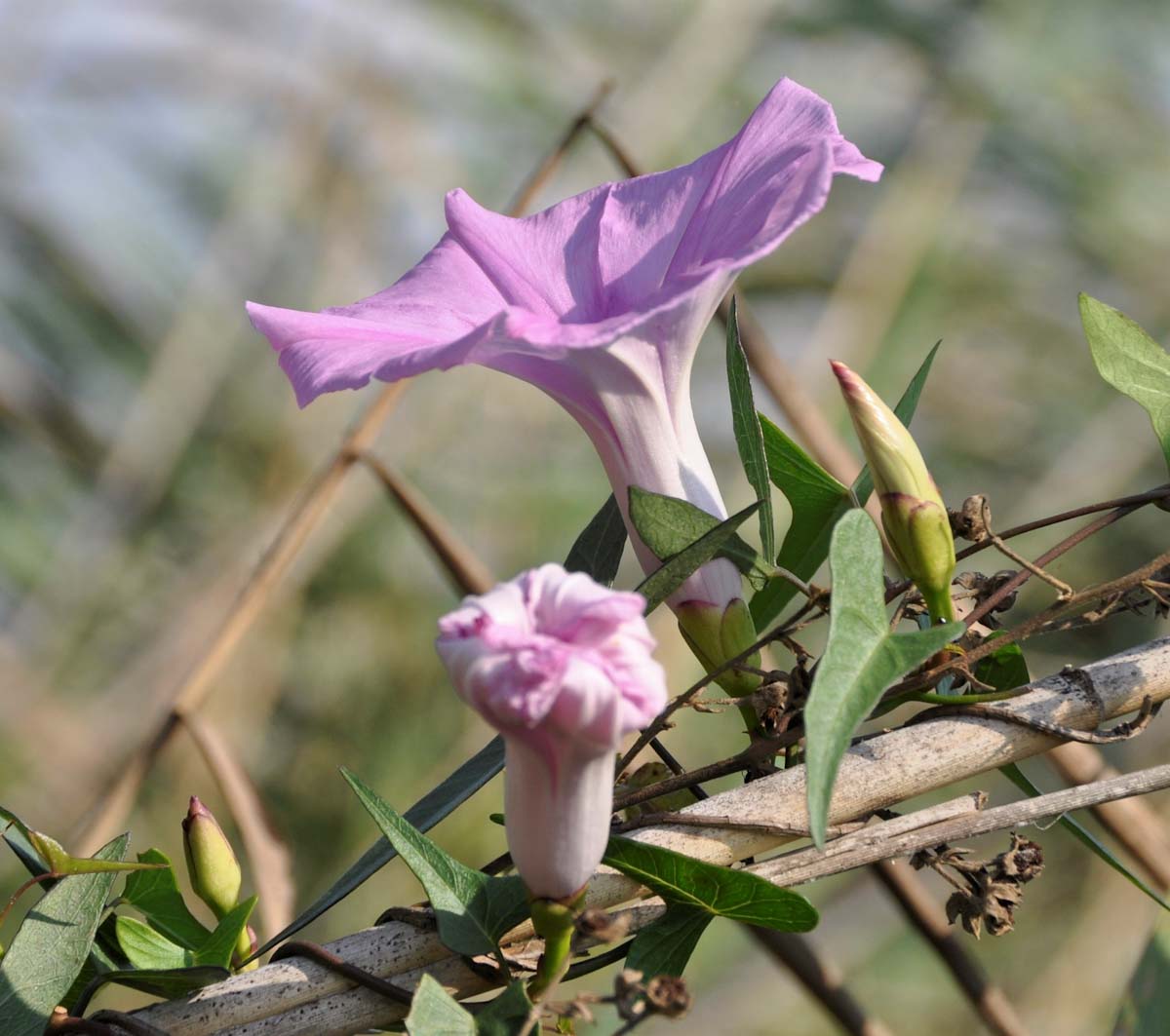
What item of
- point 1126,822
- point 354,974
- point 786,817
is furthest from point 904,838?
point 1126,822

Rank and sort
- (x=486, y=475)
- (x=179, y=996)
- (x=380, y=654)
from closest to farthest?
(x=179, y=996)
(x=380, y=654)
(x=486, y=475)

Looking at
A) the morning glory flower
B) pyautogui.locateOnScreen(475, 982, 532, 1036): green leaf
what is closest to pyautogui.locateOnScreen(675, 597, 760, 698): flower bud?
the morning glory flower

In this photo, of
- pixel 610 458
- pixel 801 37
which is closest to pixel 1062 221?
pixel 801 37

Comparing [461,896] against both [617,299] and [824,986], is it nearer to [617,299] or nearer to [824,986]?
[617,299]

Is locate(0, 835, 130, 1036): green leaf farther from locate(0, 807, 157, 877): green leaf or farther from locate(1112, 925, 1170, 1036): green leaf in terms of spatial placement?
locate(1112, 925, 1170, 1036): green leaf

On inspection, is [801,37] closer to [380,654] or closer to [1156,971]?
[380,654]

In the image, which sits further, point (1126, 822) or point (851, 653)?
point (1126, 822)
